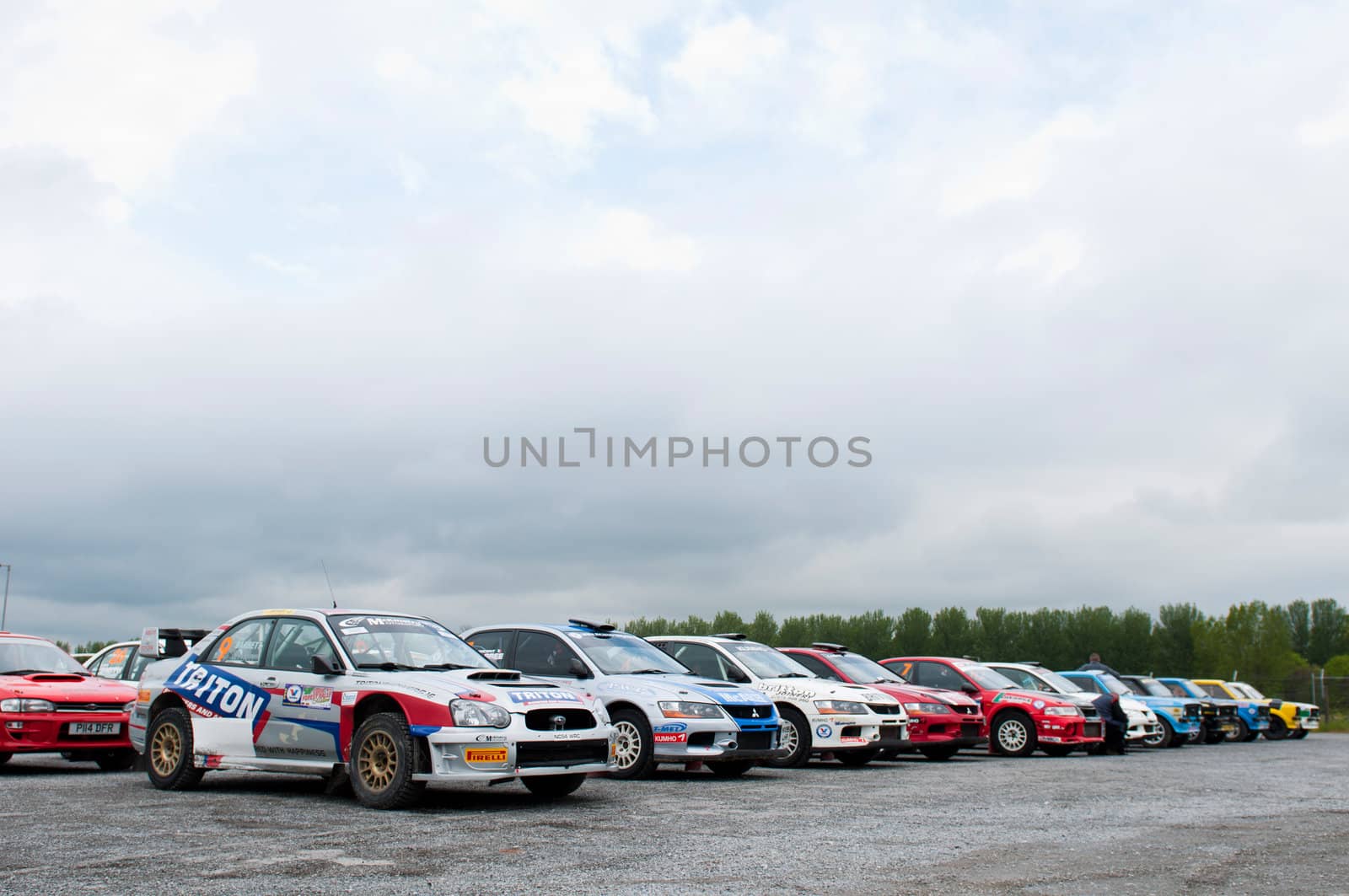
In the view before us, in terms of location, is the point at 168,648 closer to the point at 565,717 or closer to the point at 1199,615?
the point at 565,717

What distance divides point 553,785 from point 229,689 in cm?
286

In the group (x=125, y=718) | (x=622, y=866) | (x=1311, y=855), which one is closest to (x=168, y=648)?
(x=125, y=718)

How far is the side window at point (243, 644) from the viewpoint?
36.1 feet

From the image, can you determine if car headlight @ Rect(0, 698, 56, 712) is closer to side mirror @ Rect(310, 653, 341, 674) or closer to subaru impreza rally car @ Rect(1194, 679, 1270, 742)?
side mirror @ Rect(310, 653, 341, 674)

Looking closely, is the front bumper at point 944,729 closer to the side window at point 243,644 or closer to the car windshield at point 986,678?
the car windshield at point 986,678

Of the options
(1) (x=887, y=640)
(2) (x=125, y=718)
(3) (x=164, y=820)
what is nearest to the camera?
(3) (x=164, y=820)

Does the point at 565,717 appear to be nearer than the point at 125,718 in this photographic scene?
Yes

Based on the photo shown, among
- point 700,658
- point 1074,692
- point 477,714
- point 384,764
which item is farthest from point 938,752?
point 384,764

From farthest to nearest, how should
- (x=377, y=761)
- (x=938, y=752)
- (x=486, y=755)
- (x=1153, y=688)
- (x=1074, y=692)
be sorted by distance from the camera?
1. (x=1153, y=688)
2. (x=1074, y=692)
3. (x=938, y=752)
4. (x=377, y=761)
5. (x=486, y=755)

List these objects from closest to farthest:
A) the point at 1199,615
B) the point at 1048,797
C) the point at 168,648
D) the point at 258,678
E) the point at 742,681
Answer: the point at 258,678 → the point at 1048,797 → the point at 168,648 → the point at 742,681 → the point at 1199,615

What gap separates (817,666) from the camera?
59.4 feet

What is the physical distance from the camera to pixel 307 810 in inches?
374

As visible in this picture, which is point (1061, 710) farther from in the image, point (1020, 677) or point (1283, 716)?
point (1283, 716)

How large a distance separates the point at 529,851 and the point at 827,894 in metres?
2.07
